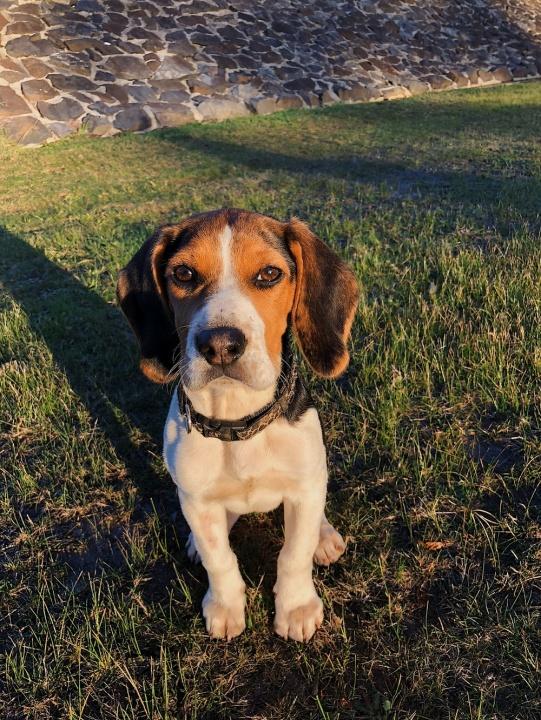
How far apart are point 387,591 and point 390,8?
26.1 m

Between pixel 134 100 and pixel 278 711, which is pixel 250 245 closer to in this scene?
pixel 278 711

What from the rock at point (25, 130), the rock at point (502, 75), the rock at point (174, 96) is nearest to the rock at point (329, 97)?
the rock at point (174, 96)

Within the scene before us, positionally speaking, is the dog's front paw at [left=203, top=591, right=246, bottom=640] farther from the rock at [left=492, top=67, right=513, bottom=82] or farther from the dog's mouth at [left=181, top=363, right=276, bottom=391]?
the rock at [left=492, top=67, right=513, bottom=82]

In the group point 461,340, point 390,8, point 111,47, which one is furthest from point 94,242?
point 390,8

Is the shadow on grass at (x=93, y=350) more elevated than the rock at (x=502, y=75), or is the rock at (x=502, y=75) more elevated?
the shadow on grass at (x=93, y=350)

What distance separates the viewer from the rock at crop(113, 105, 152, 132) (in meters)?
15.5

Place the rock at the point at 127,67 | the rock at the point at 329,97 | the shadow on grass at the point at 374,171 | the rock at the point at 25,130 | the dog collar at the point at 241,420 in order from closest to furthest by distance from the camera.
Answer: the dog collar at the point at 241,420
the shadow on grass at the point at 374,171
the rock at the point at 25,130
the rock at the point at 127,67
the rock at the point at 329,97

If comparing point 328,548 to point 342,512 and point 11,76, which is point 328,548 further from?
point 11,76

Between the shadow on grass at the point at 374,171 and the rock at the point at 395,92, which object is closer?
the shadow on grass at the point at 374,171

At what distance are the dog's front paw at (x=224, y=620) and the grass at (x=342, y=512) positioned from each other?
0.05 m

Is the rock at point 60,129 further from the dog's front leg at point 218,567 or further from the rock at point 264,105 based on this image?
the dog's front leg at point 218,567

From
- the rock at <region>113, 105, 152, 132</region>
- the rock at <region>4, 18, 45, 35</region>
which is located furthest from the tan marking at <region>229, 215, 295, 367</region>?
the rock at <region>4, 18, 45, 35</region>

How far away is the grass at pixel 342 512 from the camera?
8.12 feet

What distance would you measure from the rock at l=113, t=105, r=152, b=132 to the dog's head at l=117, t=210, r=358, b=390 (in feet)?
Answer: 47.1
